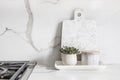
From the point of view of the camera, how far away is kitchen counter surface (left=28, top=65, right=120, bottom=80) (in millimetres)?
1023

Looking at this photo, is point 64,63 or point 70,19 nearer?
point 64,63

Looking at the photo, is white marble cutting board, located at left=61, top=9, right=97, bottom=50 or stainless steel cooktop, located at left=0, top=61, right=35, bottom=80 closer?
stainless steel cooktop, located at left=0, top=61, right=35, bottom=80

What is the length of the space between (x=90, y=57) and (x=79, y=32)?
0.65 ft

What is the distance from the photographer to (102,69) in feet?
3.87

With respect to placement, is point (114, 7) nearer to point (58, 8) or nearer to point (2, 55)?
point (58, 8)

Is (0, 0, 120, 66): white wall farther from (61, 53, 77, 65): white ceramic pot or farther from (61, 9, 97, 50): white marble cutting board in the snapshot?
(61, 53, 77, 65): white ceramic pot

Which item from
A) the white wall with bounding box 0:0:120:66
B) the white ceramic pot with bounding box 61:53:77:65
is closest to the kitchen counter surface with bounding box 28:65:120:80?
the white ceramic pot with bounding box 61:53:77:65

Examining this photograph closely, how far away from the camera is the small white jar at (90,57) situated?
1175 mm

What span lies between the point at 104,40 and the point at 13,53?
0.59 metres

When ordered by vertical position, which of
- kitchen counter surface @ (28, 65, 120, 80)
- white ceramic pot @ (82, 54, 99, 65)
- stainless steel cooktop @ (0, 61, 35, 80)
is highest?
white ceramic pot @ (82, 54, 99, 65)

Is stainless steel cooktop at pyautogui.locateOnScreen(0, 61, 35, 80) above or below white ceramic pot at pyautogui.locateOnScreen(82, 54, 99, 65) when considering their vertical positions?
below

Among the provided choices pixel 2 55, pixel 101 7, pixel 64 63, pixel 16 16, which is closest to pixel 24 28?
pixel 16 16

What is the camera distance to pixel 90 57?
118 centimetres

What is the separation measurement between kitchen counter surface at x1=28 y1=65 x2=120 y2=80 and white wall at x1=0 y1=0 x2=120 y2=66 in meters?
0.15
